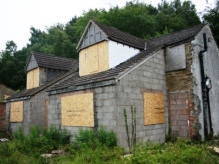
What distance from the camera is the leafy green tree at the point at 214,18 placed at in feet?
82.2

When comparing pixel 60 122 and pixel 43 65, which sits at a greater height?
pixel 43 65

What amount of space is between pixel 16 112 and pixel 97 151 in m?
13.0

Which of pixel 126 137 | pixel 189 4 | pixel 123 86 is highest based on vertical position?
pixel 189 4

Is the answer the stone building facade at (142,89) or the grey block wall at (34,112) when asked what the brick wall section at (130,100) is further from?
the grey block wall at (34,112)

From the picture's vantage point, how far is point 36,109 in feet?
56.3

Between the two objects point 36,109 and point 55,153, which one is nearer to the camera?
point 55,153

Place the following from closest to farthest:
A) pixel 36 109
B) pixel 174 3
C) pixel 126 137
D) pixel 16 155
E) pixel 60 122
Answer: pixel 16 155 < pixel 126 137 < pixel 60 122 < pixel 36 109 < pixel 174 3

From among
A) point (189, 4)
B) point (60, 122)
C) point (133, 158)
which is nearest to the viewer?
point (133, 158)

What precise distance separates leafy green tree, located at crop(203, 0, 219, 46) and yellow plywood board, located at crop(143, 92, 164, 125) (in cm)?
1647

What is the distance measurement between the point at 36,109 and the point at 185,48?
11873 millimetres

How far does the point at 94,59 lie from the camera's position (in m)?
13.2

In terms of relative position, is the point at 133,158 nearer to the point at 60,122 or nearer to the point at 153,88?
the point at 153,88

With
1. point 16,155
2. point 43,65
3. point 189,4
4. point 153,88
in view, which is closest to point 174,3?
point 189,4

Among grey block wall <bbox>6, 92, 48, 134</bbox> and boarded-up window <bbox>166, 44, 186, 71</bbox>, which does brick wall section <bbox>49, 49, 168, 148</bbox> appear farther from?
grey block wall <bbox>6, 92, 48, 134</bbox>
